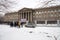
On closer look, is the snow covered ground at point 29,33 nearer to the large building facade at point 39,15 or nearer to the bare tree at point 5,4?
the large building facade at point 39,15

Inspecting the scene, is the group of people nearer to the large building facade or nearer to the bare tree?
the large building facade

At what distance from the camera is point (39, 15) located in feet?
4.45

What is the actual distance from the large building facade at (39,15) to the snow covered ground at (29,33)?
108 millimetres

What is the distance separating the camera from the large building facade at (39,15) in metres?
1.26

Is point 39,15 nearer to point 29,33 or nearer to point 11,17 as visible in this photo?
point 29,33

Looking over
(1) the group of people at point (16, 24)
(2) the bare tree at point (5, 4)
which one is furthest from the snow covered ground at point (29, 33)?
(2) the bare tree at point (5, 4)

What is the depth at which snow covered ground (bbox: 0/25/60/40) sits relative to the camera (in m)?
1.26

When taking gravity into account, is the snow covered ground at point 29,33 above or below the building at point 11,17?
below

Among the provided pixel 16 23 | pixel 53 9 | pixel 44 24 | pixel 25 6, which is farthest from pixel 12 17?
pixel 53 9

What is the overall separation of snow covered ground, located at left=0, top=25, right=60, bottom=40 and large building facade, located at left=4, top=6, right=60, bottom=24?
0.11 m

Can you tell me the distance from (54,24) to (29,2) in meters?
0.50

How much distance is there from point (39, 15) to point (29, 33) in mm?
284

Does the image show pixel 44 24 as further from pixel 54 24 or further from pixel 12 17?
pixel 12 17

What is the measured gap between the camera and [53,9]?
4.10 feet
